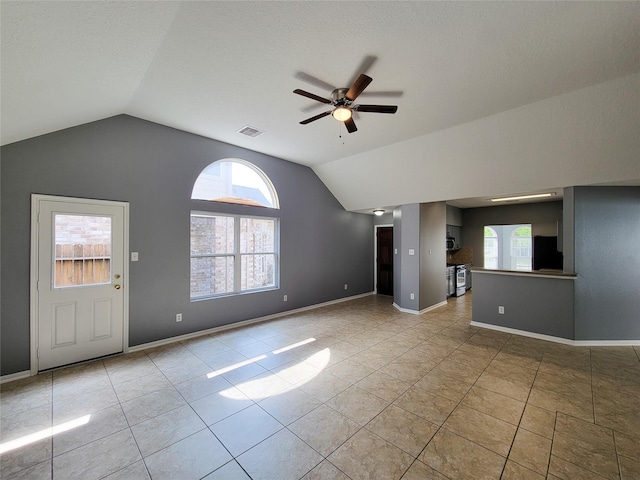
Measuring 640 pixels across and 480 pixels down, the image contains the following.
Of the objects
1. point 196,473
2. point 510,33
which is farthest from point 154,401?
point 510,33

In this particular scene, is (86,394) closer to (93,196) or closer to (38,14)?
(93,196)

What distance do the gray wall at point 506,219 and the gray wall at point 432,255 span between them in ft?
7.20

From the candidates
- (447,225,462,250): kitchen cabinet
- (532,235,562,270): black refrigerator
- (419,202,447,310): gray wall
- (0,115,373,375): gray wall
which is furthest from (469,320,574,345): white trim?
(0,115,373,375): gray wall

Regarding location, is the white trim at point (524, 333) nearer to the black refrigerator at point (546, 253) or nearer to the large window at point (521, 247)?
the black refrigerator at point (546, 253)

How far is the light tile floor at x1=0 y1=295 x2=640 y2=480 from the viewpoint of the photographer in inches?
69.7

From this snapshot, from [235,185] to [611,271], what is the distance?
610 cm

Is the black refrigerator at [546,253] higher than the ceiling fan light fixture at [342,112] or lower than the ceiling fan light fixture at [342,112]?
lower

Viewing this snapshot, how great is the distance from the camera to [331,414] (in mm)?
2295

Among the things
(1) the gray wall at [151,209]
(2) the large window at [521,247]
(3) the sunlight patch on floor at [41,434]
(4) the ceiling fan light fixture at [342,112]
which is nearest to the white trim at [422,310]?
(1) the gray wall at [151,209]

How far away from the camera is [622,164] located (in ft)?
10.9

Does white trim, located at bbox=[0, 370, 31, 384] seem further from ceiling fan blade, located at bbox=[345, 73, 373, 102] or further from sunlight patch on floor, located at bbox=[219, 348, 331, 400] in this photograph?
ceiling fan blade, located at bbox=[345, 73, 373, 102]

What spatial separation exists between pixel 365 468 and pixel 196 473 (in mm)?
1110

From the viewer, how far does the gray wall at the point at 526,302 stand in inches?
156

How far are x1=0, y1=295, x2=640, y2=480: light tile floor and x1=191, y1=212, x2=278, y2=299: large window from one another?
3.60 ft
